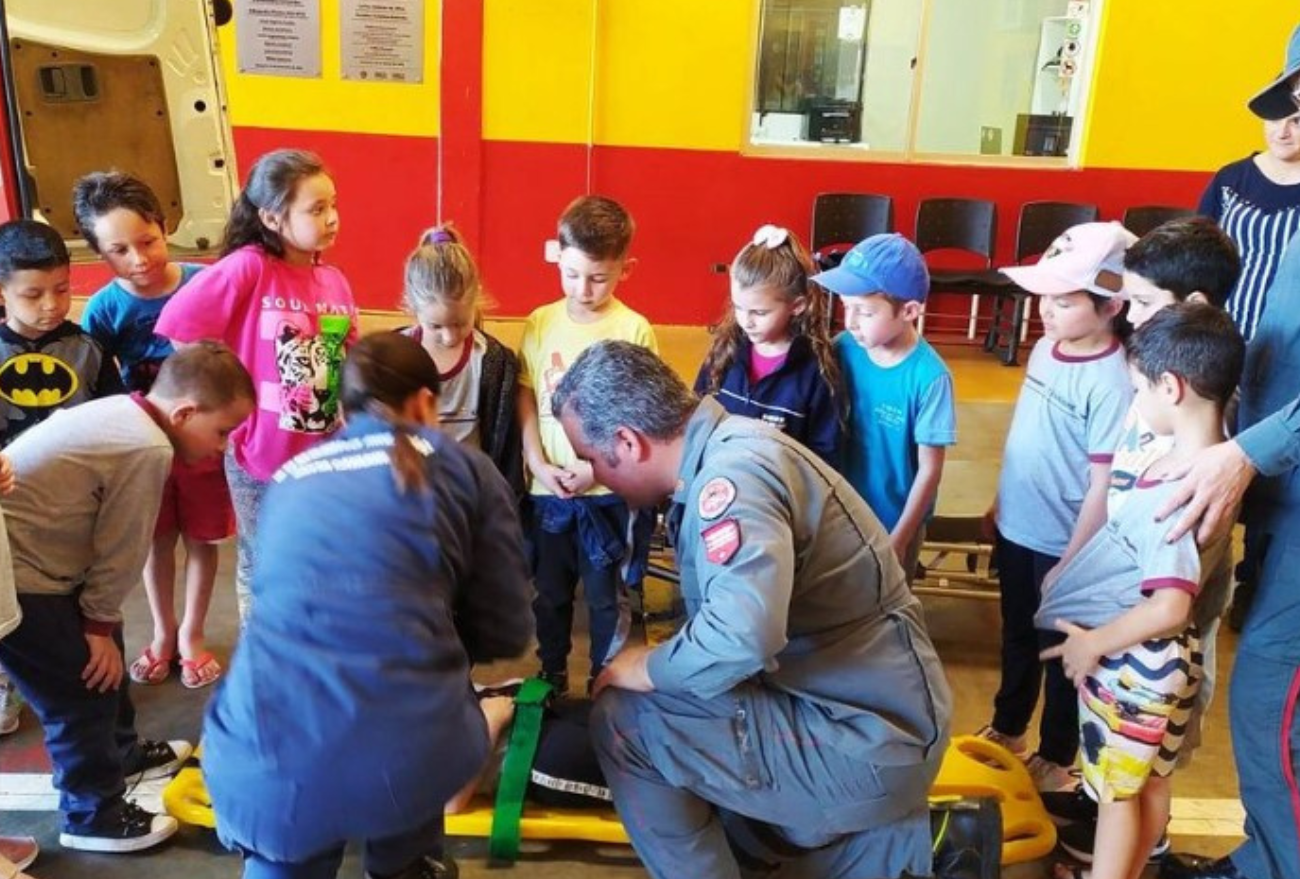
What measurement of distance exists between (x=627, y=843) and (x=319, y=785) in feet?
3.65

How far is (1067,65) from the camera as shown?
7.61 m

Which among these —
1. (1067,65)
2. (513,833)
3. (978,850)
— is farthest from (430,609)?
(1067,65)

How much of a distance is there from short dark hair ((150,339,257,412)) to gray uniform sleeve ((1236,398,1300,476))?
2144 millimetres

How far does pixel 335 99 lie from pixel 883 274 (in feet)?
18.4

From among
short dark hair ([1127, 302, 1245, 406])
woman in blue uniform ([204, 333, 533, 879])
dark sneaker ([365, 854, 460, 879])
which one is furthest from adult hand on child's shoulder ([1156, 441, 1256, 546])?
dark sneaker ([365, 854, 460, 879])

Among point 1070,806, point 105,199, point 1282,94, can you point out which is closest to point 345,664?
point 105,199

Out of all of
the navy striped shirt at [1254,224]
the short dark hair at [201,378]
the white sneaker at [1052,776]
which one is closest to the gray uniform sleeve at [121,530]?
the short dark hair at [201,378]

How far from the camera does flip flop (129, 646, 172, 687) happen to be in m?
3.17

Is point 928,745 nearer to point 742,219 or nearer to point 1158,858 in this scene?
point 1158,858

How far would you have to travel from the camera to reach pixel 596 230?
9.53 feet

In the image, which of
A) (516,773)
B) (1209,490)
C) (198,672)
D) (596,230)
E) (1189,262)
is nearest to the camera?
(1209,490)

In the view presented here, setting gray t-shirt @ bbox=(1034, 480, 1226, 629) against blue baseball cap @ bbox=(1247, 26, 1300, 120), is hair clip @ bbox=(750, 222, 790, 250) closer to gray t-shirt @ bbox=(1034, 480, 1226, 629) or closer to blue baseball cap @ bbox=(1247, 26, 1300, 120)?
gray t-shirt @ bbox=(1034, 480, 1226, 629)

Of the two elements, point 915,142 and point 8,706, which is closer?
point 8,706

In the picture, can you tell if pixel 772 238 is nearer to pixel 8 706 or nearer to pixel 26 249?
pixel 26 249
